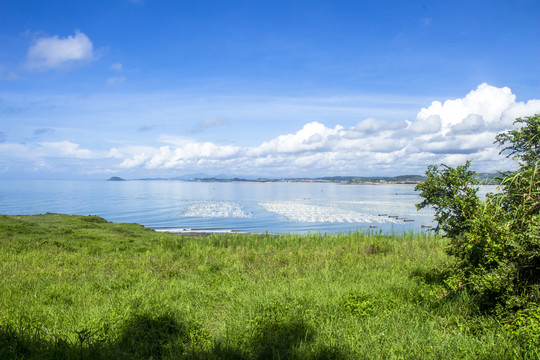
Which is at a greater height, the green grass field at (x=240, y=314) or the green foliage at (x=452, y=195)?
the green foliage at (x=452, y=195)

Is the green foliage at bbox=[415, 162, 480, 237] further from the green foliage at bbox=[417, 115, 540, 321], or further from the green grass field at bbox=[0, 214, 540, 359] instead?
the green grass field at bbox=[0, 214, 540, 359]

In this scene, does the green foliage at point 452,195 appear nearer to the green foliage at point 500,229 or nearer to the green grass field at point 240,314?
the green foliage at point 500,229

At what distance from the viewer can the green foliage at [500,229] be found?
4.98 m

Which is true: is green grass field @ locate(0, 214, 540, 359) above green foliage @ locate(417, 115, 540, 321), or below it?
below

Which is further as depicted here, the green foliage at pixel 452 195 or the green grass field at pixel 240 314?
the green foliage at pixel 452 195

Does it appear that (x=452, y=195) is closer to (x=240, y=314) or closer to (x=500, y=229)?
(x=500, y=229)

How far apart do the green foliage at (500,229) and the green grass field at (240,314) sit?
1.92 ft

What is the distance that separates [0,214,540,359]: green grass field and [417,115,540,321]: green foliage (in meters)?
0.58

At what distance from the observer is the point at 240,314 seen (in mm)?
6008

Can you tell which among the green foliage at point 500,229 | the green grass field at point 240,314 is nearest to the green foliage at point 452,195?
the green foliage at point 500,229

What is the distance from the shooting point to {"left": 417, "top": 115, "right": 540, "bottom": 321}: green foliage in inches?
196

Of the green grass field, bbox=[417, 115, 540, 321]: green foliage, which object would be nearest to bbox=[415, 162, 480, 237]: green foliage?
bbox=[417, 115, 540, 321]: green foliage

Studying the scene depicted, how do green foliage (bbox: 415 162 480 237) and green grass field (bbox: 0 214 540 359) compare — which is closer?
green grass field (bbox: 0 214 540 359)

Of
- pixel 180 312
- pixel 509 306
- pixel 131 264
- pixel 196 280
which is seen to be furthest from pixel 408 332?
pixel 131 264
